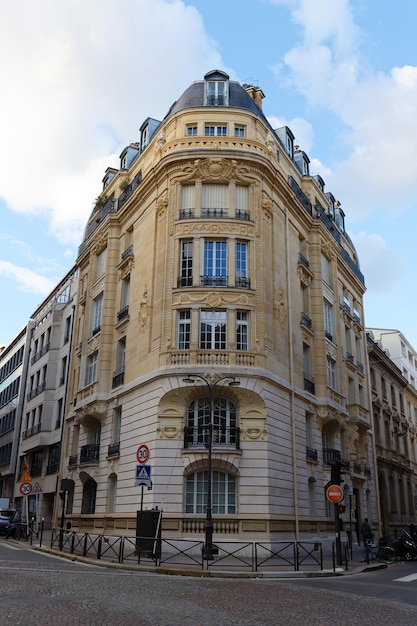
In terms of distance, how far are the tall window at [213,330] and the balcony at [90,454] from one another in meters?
9.11

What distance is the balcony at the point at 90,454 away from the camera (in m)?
28.3

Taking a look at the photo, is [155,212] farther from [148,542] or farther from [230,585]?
[230,585]

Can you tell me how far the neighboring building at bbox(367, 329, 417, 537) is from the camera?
4069 centimetres

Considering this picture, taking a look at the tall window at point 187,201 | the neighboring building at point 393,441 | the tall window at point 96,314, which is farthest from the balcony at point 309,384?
the neighboring building at point 393,441

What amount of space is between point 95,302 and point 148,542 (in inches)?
678

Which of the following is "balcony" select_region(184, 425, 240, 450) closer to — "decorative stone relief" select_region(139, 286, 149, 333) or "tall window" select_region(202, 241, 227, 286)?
"decorative stone relief" select_region(139, 286, 149, 333)

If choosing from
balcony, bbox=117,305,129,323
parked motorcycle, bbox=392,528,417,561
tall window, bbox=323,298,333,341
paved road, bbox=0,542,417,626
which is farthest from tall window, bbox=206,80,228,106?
paved road, bbox=0,542,417,626

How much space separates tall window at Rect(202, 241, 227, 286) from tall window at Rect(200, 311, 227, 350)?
56.7 inches

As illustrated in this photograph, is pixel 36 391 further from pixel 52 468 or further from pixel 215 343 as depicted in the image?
pixel 215 343

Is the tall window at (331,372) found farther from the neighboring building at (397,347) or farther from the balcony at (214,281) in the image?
the neighboring building at (397,347)

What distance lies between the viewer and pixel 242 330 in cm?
2414

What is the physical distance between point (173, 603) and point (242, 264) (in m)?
17.0

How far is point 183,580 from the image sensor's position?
14.1 meters

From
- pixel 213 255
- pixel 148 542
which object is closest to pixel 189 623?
pixel 148 542
